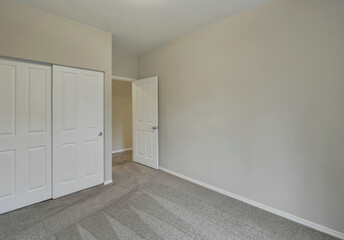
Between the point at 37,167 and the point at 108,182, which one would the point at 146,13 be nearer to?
the point at 37,167

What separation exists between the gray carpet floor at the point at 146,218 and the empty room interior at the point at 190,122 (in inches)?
0.7

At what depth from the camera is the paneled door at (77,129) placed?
2605mm

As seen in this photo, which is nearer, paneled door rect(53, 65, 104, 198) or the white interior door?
paneled door rect(53, 65, 104, 198)

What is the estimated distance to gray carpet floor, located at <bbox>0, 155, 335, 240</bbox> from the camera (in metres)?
1.84

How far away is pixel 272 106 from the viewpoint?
223 cm

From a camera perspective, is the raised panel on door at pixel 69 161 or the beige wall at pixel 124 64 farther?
the beige wall at pixel 124 64

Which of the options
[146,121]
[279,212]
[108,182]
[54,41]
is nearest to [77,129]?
[108,182]

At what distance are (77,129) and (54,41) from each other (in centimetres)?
134

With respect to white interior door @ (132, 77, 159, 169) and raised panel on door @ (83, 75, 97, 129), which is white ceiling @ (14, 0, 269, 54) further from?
white interior door @ (132, 77, 159, 169)

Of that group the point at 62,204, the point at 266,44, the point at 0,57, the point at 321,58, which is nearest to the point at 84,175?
the point at 62,204

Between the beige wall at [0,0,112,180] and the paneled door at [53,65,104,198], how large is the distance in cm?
11

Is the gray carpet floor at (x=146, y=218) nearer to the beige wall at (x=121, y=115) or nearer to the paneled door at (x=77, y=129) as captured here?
the paneled door at (x=77, y=129)

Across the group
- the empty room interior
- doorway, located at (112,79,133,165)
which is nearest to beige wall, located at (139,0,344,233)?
the empty room interior

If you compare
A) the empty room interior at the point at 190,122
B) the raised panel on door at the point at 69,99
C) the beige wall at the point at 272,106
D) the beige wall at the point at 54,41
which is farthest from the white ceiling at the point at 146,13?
the raised panel on door at the point at 69,99
